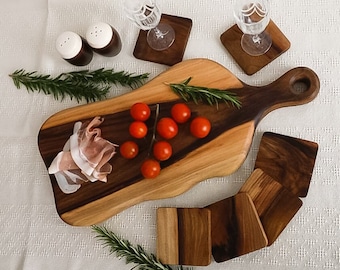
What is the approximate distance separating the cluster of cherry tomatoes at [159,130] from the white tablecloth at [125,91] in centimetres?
10

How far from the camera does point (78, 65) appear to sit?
111cm

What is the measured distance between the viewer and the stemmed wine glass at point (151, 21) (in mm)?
1018

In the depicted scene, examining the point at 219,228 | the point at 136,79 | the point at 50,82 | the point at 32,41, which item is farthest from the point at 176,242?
the point at 32,41

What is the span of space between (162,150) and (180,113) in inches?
3.3

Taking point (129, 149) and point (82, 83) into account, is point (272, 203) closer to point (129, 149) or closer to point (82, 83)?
point (129, 149)

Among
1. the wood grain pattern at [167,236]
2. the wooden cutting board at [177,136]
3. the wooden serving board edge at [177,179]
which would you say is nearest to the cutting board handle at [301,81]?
the wooden cutting board at [177,136]

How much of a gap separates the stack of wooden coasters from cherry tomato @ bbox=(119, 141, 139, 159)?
0.14m

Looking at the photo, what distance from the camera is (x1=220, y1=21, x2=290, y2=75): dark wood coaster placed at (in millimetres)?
1022

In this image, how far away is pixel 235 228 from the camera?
937 mm

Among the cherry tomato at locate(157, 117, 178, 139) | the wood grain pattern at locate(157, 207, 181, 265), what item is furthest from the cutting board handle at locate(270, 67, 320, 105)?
the wood grain pattern at locate(157, 207, 181, 265)

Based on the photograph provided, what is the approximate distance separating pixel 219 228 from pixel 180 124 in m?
0.23

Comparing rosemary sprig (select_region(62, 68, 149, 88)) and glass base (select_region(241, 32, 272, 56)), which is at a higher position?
glass base (select_region(241, 32, 272, 56))

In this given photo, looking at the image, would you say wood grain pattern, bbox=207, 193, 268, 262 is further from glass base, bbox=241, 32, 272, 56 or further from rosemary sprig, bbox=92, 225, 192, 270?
glass base, bbox=241, 32, 272, 56

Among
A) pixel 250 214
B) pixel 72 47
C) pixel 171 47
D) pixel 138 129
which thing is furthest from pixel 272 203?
pixel 72 47
